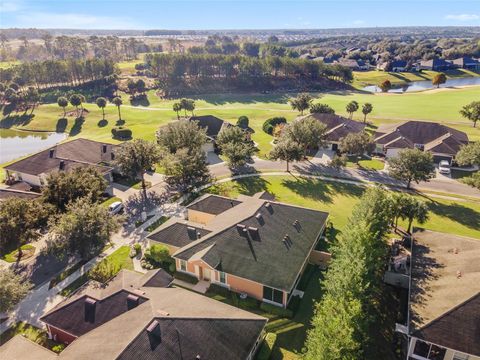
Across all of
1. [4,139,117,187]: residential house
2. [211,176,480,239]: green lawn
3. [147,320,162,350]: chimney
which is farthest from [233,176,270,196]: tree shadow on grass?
[147,320,162,350]: chimney

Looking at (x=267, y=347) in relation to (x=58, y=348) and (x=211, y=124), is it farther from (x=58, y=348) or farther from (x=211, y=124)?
(x=211, y=124)

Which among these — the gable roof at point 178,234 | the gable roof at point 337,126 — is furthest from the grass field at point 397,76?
the gable roof at point 178,234

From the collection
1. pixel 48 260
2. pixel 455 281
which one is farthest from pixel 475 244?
pixel 48 260

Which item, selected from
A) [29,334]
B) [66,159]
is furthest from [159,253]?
[66,159]

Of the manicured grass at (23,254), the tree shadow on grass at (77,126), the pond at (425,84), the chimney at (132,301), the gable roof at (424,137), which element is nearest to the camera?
the chimney at (132,301)

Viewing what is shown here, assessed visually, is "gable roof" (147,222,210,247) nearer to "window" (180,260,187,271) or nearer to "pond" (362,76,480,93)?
"window" (180,260,187,271)

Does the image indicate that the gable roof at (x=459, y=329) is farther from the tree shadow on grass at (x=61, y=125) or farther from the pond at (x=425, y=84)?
the pond at (x=425, y=84)

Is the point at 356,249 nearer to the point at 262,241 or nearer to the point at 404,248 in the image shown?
the point at 262,241
